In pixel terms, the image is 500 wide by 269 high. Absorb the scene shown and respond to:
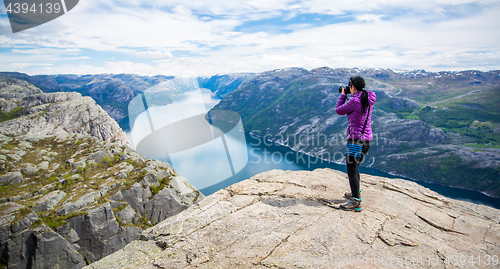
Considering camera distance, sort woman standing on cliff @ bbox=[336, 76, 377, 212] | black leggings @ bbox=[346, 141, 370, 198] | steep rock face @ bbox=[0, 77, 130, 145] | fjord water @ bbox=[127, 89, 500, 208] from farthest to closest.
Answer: fjord water @ bbox=[127, 89, 500, 208], steep rock face @ bbox=[0, 77, 130, 145], black leggings @ bbox=[346, 141, 370, 198], woman standing on cliff @ bbox=[336, 76, 377, 212]

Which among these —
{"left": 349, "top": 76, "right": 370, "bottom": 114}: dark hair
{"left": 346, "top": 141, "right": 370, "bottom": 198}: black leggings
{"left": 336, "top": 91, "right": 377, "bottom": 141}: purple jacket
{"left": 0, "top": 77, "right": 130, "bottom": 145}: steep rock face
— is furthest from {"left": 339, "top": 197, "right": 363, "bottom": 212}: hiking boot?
{"left": 0, "top": 77, "right": 130, "bottom": 145}: steep rock face

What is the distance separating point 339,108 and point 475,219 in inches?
218

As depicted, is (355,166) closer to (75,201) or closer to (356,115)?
(356,115)

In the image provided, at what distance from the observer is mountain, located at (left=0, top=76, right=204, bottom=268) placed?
2483cm

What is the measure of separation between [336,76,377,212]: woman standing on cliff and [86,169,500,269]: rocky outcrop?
2.79 feet

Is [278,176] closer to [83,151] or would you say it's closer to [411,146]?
[83,151]

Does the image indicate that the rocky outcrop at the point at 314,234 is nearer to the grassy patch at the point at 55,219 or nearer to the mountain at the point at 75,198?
the mountain at the point at 75,198

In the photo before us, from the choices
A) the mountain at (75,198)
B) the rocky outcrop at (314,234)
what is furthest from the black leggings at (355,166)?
the mountain at (75,198)

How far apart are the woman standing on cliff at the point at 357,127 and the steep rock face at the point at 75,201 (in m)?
30.0

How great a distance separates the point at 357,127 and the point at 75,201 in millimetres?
34734

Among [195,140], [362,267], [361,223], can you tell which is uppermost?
[362,267]

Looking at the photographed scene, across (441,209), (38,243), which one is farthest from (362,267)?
(38,243)

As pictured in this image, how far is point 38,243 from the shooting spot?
24.6 metres

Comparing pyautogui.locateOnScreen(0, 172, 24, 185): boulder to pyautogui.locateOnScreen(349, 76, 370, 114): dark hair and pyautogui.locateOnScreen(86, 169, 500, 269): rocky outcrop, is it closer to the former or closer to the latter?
pyautogui.locateOnScreen(86, 169, 500, 269): rocky outcrop
